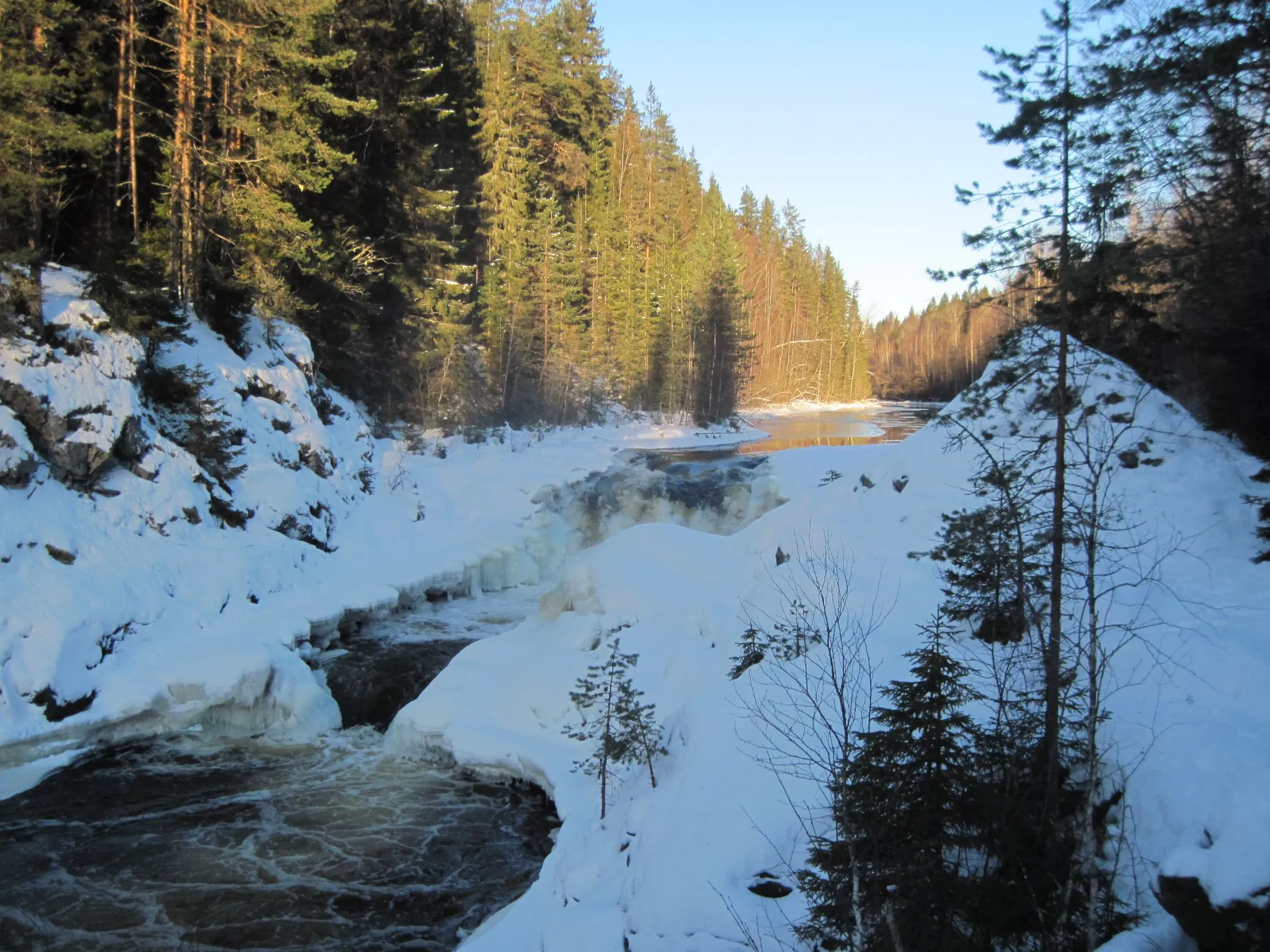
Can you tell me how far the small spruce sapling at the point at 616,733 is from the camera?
7.92 metres

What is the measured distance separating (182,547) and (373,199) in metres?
14.7

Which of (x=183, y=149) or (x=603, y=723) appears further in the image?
(x=183, y=149)

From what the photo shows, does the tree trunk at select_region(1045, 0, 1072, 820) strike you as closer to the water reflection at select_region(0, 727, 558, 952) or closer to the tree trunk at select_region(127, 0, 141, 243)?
the water reflection at select_region(0, 727, 558, 952)

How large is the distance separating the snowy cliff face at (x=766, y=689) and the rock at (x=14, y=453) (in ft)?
21.2

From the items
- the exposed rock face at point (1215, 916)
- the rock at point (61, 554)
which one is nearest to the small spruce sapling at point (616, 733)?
the exposed rock face at point (1215, 916)

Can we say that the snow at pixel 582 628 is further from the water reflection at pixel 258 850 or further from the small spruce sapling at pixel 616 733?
the water reflection at pixel 258 850

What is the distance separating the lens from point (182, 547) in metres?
12.7

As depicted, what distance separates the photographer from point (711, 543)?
13.7 meters

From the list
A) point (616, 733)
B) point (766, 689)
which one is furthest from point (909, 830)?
point (616, 733)

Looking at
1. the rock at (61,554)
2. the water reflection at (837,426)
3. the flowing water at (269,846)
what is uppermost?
the water reflection at (837,426)

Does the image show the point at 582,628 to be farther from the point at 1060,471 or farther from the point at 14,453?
the point at 14,453

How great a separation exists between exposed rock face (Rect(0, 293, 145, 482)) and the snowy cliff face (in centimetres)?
658

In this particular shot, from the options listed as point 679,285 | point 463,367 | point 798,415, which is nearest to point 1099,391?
point 463,367

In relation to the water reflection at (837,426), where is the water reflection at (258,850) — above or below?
below
